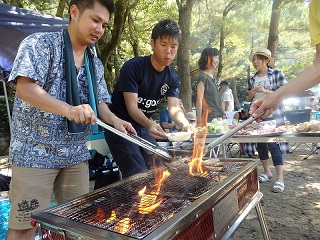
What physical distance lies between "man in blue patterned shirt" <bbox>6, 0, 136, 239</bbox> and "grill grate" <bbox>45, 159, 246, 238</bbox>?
47 cm

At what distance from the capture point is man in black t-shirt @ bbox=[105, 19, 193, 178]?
118 inches

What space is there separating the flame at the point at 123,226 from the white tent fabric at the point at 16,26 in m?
4.81

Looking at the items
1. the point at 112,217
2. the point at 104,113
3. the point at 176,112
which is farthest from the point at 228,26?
the point at 112,217

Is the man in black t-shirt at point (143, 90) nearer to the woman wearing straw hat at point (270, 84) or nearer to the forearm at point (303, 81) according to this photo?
the forearm at point (303, 81)

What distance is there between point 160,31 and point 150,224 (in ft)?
7.15

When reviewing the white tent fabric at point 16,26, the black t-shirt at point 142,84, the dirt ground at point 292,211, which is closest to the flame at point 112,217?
the black t-shirt at point 142,84

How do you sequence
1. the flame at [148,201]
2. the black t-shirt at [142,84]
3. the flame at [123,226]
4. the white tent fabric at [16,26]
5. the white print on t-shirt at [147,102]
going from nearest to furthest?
the flame at [123,226], the flame at [148,201], the black t-shirt at [142,84], the white print on t-shirt at [147,102], the white tent fabric at [16,26]

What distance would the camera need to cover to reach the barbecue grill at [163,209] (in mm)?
1350

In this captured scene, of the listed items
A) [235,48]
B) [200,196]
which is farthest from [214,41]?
[200,196]

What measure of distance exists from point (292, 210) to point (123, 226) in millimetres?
3568

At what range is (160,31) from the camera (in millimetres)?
2982

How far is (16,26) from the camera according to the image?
5.06m

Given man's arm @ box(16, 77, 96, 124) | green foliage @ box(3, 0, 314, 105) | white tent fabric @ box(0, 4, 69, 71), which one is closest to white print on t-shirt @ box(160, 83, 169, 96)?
man's arm @ box(16, 77, 96, 124)

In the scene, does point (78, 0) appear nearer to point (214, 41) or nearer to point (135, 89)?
point (135, 89)
